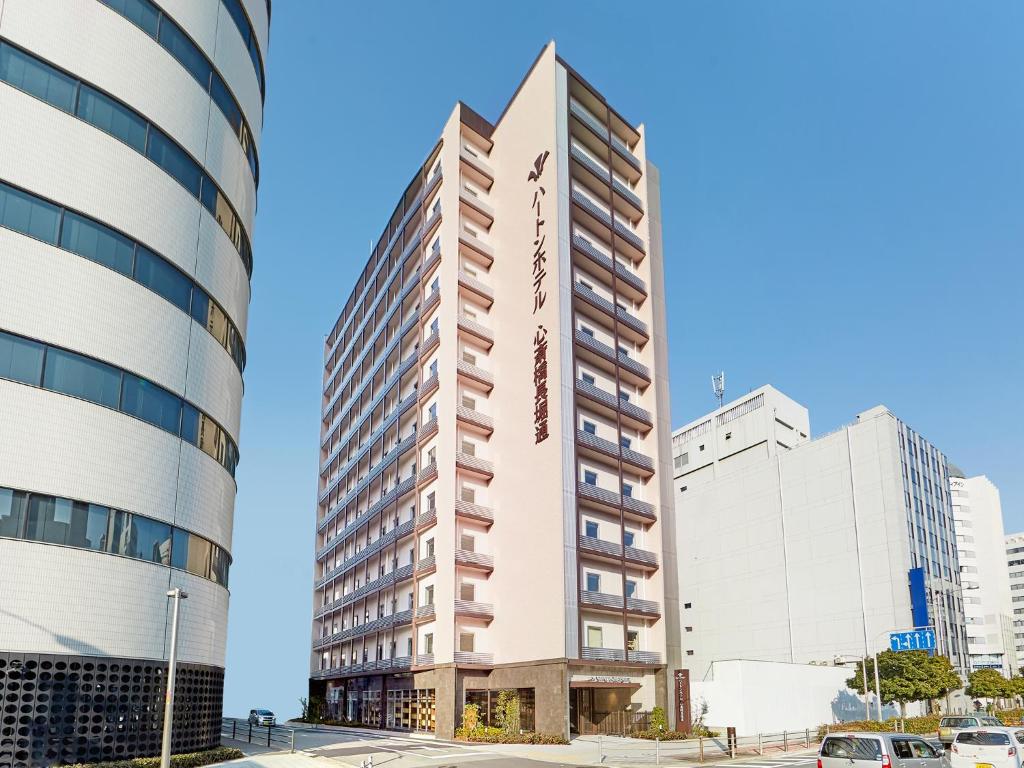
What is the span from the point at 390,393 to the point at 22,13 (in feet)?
153

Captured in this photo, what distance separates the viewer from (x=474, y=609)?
54531 millimetres

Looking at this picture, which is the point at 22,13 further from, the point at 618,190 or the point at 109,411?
the point at 618,190

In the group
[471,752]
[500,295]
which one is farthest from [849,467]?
[471,752]

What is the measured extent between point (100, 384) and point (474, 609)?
100ft

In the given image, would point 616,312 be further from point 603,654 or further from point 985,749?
point 985,749

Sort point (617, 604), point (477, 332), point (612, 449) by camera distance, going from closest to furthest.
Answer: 1. point (617, 604)
2. point (612, 449)
3. point (477, 332)

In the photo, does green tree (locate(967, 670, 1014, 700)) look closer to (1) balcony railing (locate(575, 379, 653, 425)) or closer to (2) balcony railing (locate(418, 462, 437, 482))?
(1) balcony railing (locate(575, 379, 653, 425))

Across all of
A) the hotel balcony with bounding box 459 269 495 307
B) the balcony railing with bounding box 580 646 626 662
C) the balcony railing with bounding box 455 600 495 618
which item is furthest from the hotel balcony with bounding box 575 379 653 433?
the balcony railing with bounding box 580 646 626 662

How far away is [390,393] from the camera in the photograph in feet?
244

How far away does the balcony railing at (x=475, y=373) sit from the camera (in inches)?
2339

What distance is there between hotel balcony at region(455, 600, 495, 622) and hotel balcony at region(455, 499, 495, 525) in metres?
5.41

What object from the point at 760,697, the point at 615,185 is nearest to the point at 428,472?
the point at 615,185

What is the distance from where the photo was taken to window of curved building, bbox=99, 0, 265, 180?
1352 inches

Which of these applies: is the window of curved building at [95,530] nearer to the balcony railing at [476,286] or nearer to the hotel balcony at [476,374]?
the hotel balcony at [476,374]
